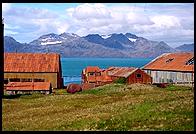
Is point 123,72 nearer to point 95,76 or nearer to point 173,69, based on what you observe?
point 95,76

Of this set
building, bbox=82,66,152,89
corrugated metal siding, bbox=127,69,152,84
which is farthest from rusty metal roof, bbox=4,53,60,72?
corrugated metal siding, bbox=127,69,152,84

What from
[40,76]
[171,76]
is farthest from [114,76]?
[40,76]

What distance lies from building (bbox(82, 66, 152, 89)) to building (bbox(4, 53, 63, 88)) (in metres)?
7.89

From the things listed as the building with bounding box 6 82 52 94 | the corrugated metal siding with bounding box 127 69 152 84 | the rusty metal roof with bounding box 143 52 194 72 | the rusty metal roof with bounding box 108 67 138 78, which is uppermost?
the rusty metal roof with bounding box 143 52 194 72

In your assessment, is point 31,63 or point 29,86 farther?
point 31,63

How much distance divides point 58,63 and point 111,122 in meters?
78.5

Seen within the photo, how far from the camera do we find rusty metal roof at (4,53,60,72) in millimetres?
95688

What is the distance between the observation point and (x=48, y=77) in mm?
95250

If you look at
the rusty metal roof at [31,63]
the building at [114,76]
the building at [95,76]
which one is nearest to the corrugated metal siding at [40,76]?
the rusty metal roof at [31,63]

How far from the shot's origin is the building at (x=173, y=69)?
101 meters

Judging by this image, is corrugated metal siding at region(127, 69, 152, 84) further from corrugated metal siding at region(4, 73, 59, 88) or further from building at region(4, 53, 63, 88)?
corrugated metal siding at region(4, 73, 59, 88)

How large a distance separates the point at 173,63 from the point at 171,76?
13.9 ft

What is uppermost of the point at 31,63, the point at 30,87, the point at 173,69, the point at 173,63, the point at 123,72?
the point at 31,63

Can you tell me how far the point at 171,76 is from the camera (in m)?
106
